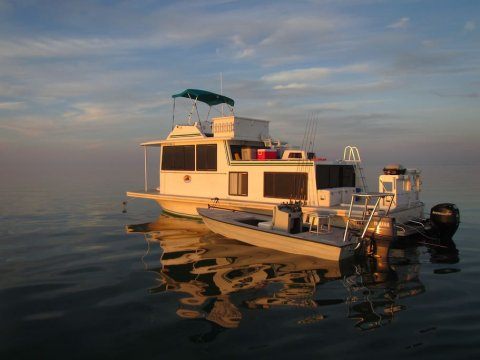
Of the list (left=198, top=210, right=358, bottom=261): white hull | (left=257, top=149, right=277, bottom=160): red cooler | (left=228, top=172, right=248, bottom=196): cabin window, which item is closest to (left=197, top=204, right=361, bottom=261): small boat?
(left=198, top=210, right=358, bottom=261): white hull

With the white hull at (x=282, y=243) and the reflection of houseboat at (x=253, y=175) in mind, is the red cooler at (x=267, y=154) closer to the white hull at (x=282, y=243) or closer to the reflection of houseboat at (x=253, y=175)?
the reflection of houseboat at (x=253, y=175)

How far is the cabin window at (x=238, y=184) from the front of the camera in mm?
15656

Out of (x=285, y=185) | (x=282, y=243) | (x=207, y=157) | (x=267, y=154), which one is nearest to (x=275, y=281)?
(x=282, y=243)

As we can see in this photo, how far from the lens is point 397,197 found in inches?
522

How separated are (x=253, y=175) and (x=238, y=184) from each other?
0.84m

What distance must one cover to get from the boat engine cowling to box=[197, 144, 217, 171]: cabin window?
336 inches

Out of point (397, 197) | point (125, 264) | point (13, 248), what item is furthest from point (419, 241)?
point (13, 248)

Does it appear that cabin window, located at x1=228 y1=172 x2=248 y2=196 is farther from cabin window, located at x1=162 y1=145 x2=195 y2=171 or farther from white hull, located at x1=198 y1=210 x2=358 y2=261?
white hull, located at x1=198 y1=210 x2=358 y2=261

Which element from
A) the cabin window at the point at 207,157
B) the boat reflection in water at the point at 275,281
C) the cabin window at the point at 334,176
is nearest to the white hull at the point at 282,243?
the boat reflection in water at the point at 275,281

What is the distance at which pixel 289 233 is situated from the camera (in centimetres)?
1135

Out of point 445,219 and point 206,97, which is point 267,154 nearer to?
point 206,97

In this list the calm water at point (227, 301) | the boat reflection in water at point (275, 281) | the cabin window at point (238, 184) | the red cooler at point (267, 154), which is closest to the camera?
the calm water at point (227, 301)

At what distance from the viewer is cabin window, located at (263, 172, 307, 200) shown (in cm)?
1408

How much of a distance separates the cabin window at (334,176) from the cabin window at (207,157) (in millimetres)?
4654
